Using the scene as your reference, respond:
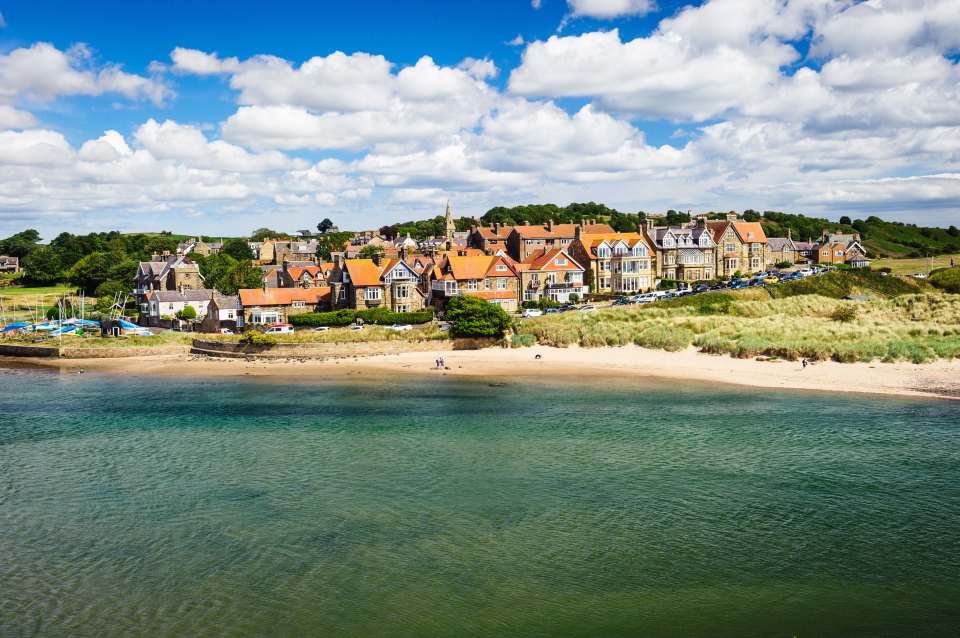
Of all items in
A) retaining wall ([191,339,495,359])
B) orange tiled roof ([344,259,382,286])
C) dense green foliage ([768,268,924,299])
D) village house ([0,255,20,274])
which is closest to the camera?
retaining wall ([191,339,495,359])

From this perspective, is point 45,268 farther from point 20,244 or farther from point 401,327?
point 401,327

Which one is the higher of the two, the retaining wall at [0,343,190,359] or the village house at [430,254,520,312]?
the village house at [430,254,520,312]

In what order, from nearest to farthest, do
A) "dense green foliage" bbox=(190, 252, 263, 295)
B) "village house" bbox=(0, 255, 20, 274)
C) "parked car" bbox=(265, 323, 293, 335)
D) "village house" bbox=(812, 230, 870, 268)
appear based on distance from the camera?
"parked car" bbox=(265, 323, 293, 335) < "dense green foliage" bbox=(190, 252, 263, 295) < "village house" bbox=(812, 230, 870, 268) < "village house" bbox=(0, 255, 20, 274)

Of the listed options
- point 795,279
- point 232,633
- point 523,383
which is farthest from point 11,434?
point 795,279

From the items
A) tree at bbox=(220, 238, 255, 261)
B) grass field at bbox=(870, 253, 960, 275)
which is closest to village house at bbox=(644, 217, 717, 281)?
grass field at bbox=(870, 253, 960, 275)

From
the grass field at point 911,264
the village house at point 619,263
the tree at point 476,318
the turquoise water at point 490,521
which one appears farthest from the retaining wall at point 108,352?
the grass field at point 911,264

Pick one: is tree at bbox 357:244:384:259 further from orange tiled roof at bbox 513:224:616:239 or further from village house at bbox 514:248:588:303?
village house at bbox 514:248:588:303
